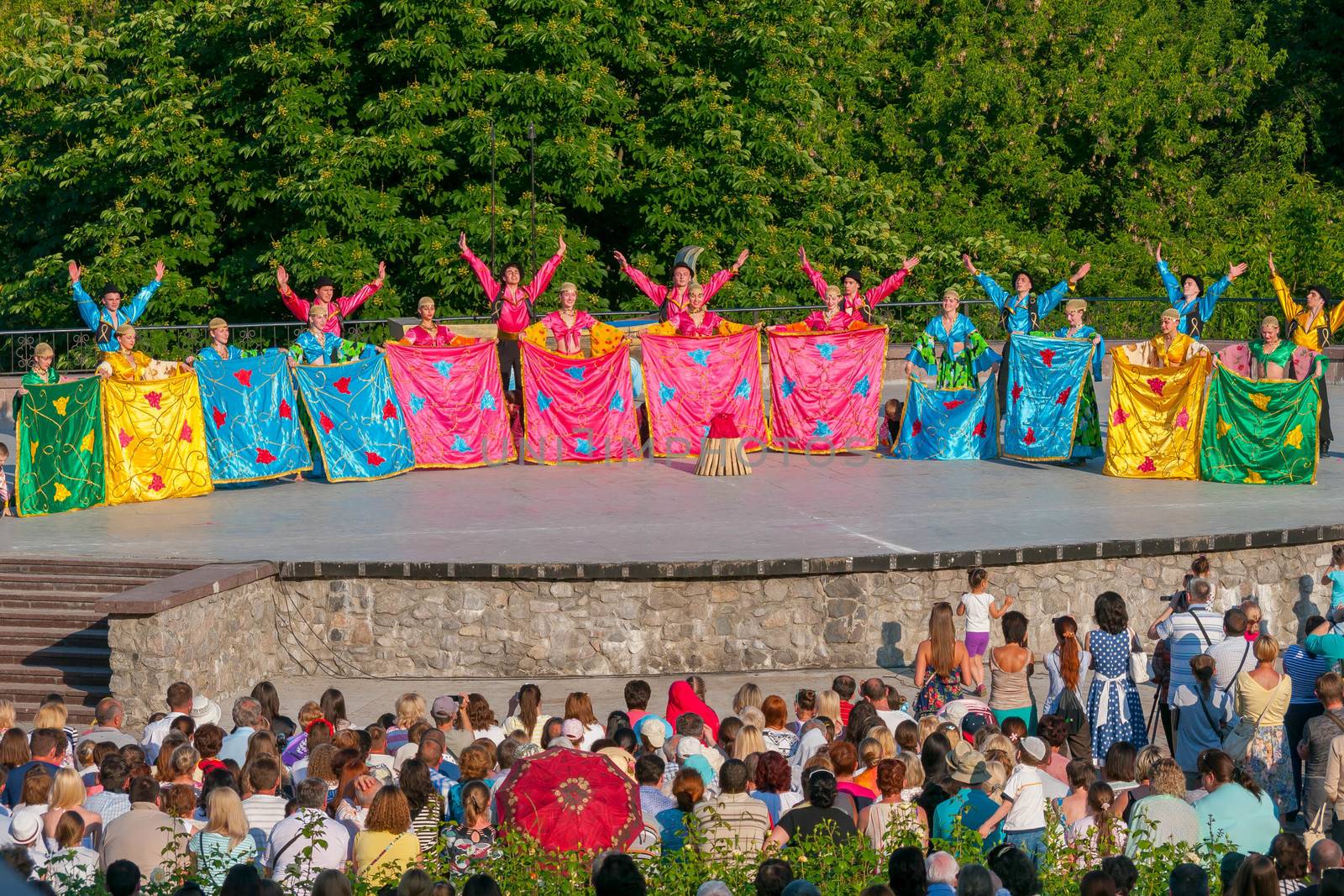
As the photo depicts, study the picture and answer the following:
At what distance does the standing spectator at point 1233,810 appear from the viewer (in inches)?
355

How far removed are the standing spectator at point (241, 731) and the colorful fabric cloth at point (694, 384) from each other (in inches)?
406

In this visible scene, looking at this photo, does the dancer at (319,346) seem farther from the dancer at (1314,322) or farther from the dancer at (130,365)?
the dancer at (1314,322)

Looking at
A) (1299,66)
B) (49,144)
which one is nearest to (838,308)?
(49,144)

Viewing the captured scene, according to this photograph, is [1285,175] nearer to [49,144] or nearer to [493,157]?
[493,157]

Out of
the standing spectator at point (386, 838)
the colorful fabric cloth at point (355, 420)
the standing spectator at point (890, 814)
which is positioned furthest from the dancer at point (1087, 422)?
the standing spectator at point (386, 838)

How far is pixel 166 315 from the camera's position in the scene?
29641 millimetres

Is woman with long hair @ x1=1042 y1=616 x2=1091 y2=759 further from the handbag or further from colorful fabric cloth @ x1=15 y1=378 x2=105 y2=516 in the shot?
colorful fabric cloth @ x1=15 y1=378 x2=105 y2=516


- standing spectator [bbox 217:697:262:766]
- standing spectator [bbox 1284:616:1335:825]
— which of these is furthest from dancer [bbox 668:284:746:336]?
standing spectator [bbox 217:697:262:766]

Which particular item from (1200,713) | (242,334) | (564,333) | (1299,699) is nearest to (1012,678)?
(1200,713)

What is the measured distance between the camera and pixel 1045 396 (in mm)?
20750

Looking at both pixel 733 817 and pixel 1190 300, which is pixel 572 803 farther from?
pixel 1190 300

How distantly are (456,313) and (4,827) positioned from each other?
2060 cm

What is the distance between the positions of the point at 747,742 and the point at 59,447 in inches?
420

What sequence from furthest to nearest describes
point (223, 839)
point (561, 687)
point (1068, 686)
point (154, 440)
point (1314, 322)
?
point (1314, 322)
point (154, 440)
point (561, 687)
point (1068, 686)
point (223, 839)
